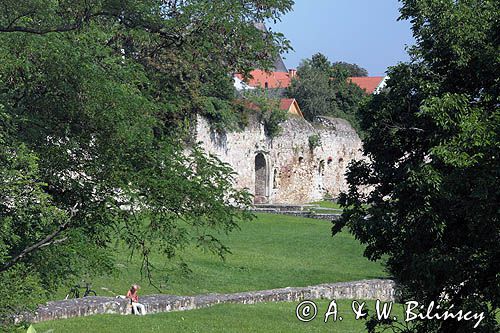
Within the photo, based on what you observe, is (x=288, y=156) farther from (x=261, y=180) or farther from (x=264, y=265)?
(x=264, y=265)

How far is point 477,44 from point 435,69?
3.22 feet

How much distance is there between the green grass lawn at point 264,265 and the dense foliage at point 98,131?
18.1ft

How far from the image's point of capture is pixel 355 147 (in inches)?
1896

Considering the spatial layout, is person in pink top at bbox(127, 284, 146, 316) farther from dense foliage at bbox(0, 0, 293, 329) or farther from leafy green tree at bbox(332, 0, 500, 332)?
dense foliage at bbox(0, 0, 293, 329)

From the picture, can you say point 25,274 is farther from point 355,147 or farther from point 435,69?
point 355,147

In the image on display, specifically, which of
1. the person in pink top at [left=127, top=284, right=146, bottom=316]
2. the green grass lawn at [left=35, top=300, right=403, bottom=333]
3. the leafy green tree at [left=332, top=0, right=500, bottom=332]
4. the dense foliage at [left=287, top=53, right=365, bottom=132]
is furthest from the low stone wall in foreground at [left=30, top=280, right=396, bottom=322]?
the dense foliage at [left=287, top=53, right=365, bottom=132]

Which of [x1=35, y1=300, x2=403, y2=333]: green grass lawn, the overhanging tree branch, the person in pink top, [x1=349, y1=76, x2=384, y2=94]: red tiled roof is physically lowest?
[x1=35, y1=300, x2=403, y2=333]: green grass lawn

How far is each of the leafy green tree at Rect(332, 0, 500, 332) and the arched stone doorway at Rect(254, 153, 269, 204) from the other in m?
27.7

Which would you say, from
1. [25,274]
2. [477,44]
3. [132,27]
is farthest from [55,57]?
[477,44]

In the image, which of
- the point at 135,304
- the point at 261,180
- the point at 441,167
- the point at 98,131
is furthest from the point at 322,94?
the point at 98,131

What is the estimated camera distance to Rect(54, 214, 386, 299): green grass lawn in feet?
58.3

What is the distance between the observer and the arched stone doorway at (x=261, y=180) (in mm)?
40125

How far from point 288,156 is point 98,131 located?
33.6 m

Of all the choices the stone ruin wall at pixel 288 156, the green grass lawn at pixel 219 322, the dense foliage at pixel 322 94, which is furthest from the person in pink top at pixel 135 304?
the dense foliage at pixel 322 94
